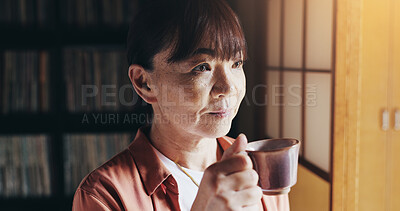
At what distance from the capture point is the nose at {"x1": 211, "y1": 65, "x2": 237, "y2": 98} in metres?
0.79

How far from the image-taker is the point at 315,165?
1144 mm

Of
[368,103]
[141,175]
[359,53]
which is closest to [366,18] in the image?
[359,53]

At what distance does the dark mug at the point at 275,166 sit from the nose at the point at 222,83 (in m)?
0.15

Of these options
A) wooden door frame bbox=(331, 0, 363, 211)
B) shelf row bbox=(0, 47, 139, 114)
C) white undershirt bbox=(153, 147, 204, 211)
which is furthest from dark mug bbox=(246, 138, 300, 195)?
shelf row bbox=(0, 47, 139, 114)

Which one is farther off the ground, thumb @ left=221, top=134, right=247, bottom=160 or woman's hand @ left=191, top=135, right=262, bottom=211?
thumb @ left=221, top=134, right=247, bottom=160

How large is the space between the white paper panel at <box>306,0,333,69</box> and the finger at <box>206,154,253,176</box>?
1.72 ft

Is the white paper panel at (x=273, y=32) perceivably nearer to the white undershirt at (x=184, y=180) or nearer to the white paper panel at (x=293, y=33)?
the white paper panel at (x=293, y=33)

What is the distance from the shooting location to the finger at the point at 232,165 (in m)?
0.67

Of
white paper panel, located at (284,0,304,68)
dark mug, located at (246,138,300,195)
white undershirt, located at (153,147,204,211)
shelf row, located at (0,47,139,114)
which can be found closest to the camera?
dark mug, located at (246,138,300,195)

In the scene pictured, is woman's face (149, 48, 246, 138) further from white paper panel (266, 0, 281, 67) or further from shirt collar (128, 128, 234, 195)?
white paper panel (266, 0, 281, 67)

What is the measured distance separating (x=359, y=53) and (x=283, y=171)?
52cm

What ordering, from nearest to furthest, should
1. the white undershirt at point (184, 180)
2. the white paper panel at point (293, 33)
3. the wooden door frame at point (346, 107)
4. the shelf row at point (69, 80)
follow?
the white undershirt at point (184, 180) → the wooden door frame at point (346, 107) → the white paper panel at point (293, 33) → the shelf row at point (69, 80)

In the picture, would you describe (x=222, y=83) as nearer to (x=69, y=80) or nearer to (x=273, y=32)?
(x=273, y=32)

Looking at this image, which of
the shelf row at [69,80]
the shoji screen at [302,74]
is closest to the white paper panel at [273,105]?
the shoji screen at [302,74]
